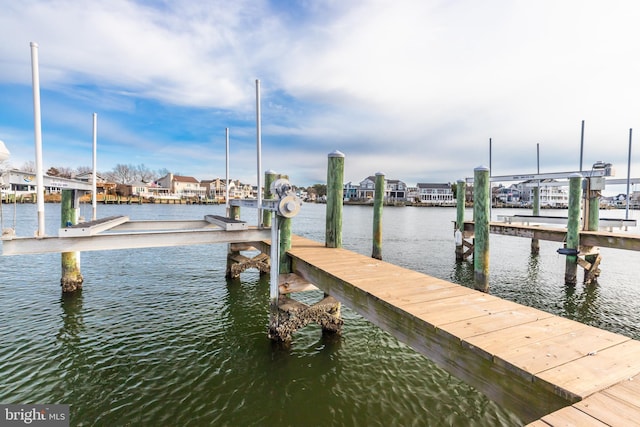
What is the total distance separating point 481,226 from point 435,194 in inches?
4685

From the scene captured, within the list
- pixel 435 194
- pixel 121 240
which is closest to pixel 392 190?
pixel 435 194

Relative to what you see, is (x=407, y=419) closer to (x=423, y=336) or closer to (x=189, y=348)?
(x=423, y=336)

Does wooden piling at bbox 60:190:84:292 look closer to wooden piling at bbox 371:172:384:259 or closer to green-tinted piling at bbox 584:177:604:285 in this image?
wooden piling at bbox 371:172:384:259

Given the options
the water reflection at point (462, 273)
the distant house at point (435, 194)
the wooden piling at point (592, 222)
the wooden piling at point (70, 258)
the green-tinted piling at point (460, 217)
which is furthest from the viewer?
the distant house at point (435, 194)

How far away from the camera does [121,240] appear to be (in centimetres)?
639

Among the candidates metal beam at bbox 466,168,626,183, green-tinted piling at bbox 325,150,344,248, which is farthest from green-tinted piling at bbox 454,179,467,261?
green-tinted piling at bbox 325,150,344,248

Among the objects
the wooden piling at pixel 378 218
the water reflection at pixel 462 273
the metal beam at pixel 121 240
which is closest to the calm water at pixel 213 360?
the water reflection at pixel 462 273

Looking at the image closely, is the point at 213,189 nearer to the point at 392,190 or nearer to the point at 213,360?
the point at 392,190

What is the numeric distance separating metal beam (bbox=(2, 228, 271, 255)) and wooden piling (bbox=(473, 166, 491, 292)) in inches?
253

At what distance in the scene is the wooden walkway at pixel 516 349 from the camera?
2293 millimetres

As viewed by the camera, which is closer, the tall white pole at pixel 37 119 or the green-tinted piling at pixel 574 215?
the tall white pole at pixel 37 119

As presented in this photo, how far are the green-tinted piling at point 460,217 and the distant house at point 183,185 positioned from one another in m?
107

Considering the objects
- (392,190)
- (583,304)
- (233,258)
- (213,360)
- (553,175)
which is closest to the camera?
(213,360)

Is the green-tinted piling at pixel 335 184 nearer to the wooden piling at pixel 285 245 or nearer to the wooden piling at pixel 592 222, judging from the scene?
the wooden piling at pixel 285 245
